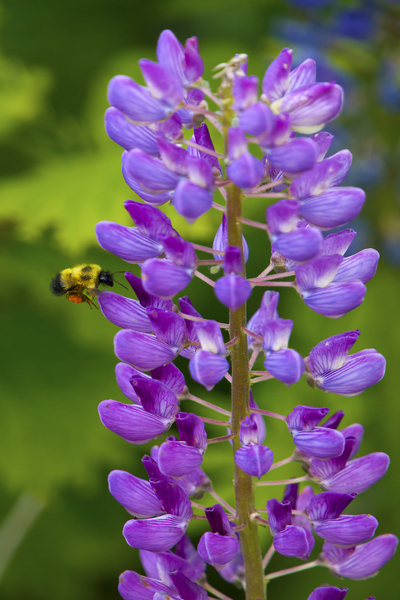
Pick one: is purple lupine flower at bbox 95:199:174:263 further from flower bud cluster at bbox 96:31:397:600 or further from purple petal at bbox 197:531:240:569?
purple petal at bbox 197:531:240:569

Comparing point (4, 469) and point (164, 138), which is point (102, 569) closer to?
point (4, 469)

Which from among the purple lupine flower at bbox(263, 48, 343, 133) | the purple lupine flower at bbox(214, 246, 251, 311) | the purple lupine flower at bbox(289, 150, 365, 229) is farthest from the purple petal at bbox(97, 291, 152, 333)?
the purple lupine flower at bbox(263, 48, 343, 133)

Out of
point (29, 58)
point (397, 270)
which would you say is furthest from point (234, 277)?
point (29, 58)

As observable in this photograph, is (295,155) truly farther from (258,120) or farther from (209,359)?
(209,359)

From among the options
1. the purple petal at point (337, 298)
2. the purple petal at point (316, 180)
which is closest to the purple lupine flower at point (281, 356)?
the purple petal at point (337, 298)

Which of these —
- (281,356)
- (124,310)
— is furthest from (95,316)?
(281,356)

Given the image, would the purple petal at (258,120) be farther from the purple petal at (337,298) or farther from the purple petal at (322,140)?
the purple petal at (337,298)
